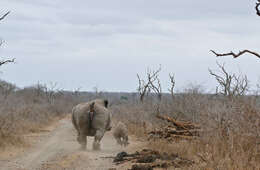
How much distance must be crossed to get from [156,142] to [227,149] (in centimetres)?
599

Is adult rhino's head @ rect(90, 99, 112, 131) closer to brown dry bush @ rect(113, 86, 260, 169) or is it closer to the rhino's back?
the rhino's back

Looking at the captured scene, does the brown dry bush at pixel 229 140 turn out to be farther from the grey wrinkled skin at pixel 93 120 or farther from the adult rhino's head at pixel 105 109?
the adult rhino's head at pixel 105 109

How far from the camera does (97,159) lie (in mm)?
13789

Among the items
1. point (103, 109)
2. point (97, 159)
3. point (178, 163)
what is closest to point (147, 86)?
point (103, 109)

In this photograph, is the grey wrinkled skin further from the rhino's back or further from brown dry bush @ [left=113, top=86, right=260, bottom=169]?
brown dry bush @ [left=113, top=86, right=260, bottom=169]

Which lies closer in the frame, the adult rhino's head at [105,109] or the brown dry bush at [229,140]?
the brown dry bush at [229,140]

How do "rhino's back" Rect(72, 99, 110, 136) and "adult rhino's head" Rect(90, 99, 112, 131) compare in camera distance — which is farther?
"rhino's back" Rect(72, 99, 110, 136)

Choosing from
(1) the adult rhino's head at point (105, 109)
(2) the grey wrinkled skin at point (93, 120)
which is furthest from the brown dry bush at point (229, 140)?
(1) the adult rhino's head at point (105, 109)

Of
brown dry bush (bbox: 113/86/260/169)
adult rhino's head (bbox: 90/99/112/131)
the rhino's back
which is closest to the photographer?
brown dry bush (bbox: 113/86/260/169)

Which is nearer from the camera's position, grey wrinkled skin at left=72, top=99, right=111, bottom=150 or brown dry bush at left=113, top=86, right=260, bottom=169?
brown dry bush at left=113, top=86, right=260, bottom=169

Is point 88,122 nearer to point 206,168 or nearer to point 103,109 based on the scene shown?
point 103,109

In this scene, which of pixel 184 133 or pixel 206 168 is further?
pixel 184 133

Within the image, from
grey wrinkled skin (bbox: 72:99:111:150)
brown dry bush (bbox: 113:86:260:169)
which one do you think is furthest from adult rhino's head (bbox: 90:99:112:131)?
brown dry bush (bbox: 113:86:260:169)

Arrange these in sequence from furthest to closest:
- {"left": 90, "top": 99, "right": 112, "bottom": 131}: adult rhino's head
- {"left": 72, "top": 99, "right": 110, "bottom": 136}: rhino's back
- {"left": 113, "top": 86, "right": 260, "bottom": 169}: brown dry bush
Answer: {"left": 72, "top": 99, "right": 110, "bottom": 136}: rhino's back
{"left": 90, "top": 99, "right": 112, "bottom": 131}: adult rhino's head
{"left": 113, "top": 86, "right": 260, "bottom": 169}: brown dry bush
